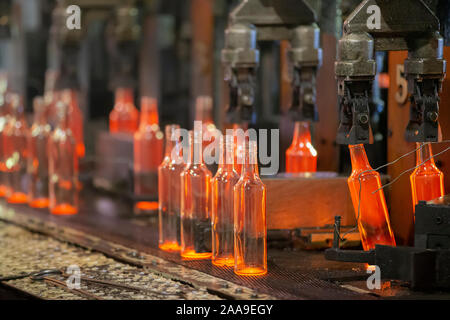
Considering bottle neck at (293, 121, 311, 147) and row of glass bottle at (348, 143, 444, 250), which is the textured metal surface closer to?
row of glass bottle at (348, 143, 444, 250)

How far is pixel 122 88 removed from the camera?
174 inches

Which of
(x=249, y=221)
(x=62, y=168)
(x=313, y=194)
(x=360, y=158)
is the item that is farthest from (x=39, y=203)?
(x=360, y=158)

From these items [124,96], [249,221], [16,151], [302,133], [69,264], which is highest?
[124,96]

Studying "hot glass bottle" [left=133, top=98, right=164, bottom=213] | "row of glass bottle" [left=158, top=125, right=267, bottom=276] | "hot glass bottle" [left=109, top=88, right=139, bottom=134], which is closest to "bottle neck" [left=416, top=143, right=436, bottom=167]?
"row of glass bottle" [left=158, top=125, right=267, bottom=276]

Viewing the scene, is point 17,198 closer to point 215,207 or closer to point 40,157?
point 40,157

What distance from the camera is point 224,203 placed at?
2420 mm

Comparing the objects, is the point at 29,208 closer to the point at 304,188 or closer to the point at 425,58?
the point at 304,188

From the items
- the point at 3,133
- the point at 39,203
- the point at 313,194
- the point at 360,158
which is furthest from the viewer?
the point at 3,133

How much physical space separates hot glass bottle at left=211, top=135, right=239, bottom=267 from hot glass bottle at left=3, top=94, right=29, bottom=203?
1.58 meters

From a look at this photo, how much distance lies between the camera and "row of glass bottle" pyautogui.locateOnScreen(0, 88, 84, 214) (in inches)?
138

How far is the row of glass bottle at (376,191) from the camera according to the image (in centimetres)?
239

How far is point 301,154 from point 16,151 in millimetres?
1445

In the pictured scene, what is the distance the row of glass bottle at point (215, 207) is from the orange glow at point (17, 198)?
1.23 metres

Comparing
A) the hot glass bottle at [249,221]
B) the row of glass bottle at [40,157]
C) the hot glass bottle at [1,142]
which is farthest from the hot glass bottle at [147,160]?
the hot glass bottle at [249,221]
